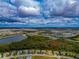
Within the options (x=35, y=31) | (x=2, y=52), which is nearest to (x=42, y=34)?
(x=35, y=31)

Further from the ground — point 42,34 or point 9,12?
point 9,12

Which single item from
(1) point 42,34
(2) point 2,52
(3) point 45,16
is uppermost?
(3) point 45,16

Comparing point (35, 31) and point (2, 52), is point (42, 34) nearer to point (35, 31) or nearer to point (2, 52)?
point (35, 31)

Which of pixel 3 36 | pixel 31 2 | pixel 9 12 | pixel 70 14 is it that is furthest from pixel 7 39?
pixel 70 14

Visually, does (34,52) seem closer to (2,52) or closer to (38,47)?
(38,47)

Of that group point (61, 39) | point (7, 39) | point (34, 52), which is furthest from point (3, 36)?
point (61, 39)

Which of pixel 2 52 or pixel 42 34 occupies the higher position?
pixel 42 34

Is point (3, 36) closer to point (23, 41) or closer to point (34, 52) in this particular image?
point (23, 41)
